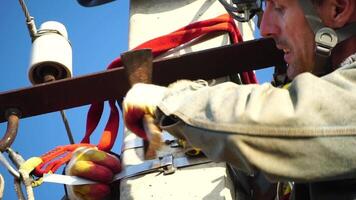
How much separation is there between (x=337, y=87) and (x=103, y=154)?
123 centimetres

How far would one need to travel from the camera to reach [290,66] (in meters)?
2.32

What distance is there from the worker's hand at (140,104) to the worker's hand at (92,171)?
0.64m

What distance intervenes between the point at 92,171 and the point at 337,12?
3.66 feet

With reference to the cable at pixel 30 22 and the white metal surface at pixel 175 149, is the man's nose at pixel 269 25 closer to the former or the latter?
the white metal surface at pixel 175 149

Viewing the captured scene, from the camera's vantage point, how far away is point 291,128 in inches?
63.4

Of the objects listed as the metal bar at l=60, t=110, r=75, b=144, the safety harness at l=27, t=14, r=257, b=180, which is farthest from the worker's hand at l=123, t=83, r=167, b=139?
the metal bar at l=60, t=110, r=75, b=144

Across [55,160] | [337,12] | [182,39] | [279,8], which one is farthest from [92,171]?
[337,12]

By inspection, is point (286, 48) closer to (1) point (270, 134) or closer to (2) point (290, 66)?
(2) point (290, 66)

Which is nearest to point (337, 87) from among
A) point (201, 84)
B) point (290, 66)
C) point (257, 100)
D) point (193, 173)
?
point (257, 100)

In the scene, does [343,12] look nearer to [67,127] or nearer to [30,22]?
[30,22]

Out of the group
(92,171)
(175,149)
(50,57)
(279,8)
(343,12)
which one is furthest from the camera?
(50,57)

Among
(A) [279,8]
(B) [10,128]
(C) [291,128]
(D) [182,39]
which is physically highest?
(A) [279,8]

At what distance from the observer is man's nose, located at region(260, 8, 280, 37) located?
7.57 ft

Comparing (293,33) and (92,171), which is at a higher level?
(293,33)
